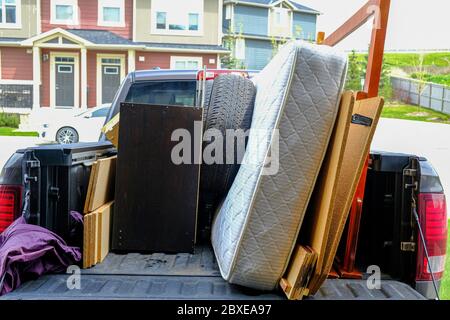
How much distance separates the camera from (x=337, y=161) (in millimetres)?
1582

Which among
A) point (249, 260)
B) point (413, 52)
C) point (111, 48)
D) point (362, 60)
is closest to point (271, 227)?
point (249, 260)

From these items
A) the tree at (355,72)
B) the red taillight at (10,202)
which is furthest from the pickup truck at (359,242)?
the tree at (355,72)

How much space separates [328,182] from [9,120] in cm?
268

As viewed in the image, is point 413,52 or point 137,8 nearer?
point 413,52

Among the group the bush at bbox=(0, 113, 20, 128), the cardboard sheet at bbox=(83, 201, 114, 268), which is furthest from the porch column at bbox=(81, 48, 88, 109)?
the cardboard sheet at bbox=(83, 201, 114, 268)

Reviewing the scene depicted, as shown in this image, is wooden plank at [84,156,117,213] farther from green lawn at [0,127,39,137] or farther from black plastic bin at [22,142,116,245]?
green lawn at [0,127,39,137]

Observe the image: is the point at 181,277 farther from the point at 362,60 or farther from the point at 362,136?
the point at 362,60

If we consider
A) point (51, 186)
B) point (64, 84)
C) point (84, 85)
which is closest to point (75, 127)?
point (84, 85)

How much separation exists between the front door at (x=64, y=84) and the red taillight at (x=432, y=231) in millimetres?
2484

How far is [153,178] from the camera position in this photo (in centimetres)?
208

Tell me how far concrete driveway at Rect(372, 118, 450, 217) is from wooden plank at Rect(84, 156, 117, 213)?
5.08 ft

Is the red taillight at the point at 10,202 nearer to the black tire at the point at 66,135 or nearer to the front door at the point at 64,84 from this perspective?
the front door at the point at 64,84

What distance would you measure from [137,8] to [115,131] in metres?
1.51

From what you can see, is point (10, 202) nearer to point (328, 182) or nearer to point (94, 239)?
point (94, 239)
